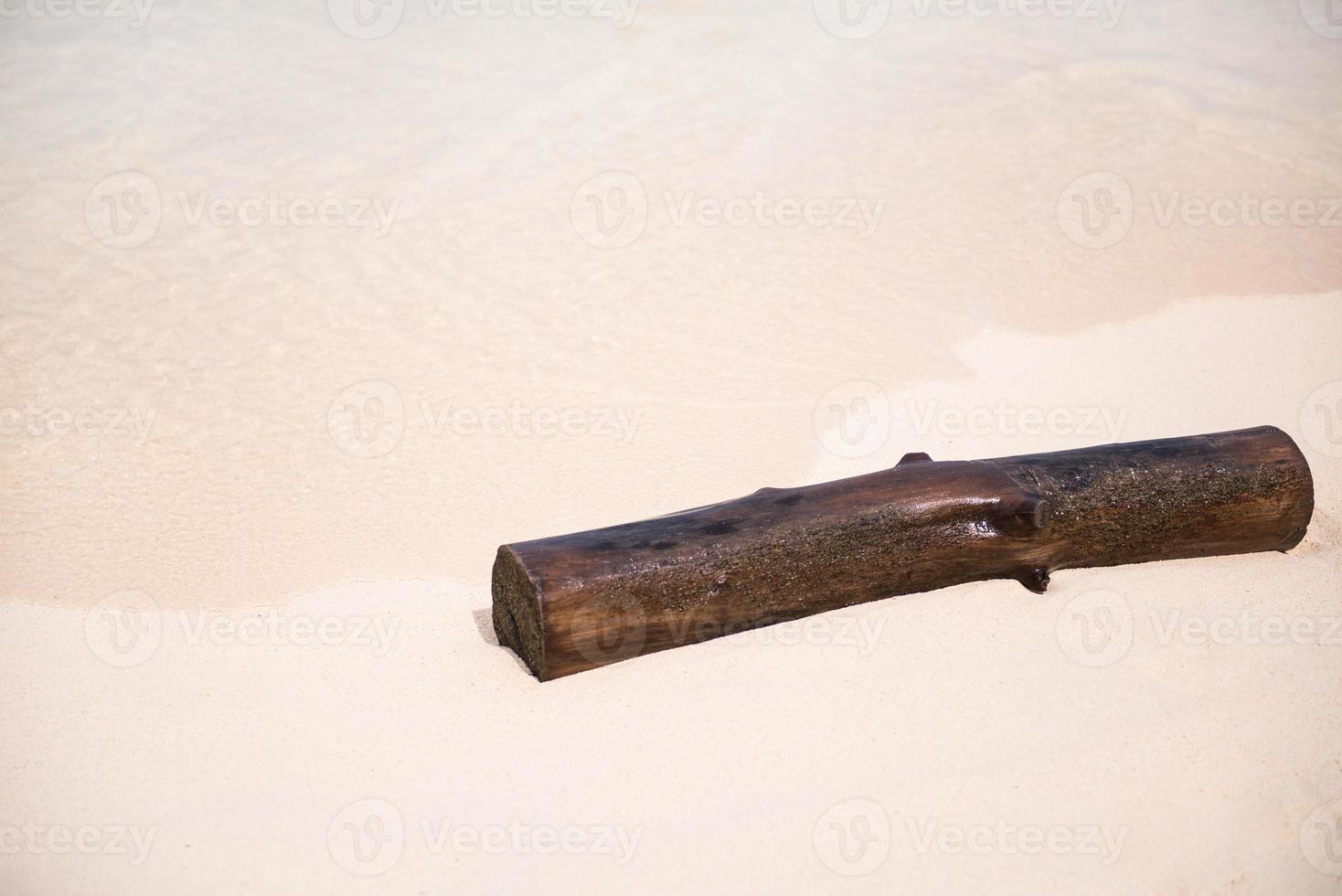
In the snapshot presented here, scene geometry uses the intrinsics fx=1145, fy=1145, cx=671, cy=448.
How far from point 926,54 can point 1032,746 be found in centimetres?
613

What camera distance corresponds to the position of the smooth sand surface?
2686 millimetres

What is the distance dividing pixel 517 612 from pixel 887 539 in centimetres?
104

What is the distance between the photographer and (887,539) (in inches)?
126

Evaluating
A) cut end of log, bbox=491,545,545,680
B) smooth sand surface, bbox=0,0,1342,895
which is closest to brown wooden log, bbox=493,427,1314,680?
cut end of log, bbox=491,545,545,680

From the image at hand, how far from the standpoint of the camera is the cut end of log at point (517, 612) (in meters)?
2.93

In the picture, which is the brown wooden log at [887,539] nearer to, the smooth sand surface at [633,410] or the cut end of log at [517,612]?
the cut end of log at [517,612]

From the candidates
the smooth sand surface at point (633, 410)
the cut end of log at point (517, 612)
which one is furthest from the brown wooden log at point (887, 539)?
the smooth sand surface at point (633, 410)

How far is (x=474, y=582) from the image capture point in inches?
150

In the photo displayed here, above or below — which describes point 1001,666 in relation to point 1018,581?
below

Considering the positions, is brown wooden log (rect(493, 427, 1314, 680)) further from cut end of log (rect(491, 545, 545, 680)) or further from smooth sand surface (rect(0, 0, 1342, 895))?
smooth sand surface (rect(0, 0, 1342, 895))

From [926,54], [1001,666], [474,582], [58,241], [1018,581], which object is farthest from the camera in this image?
[926,54]

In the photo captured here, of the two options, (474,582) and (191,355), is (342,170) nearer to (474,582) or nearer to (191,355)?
(191,355)

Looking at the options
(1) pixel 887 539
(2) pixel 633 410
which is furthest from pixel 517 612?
(2) pixel 633 410

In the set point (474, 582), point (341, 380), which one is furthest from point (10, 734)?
point (341, 380)
